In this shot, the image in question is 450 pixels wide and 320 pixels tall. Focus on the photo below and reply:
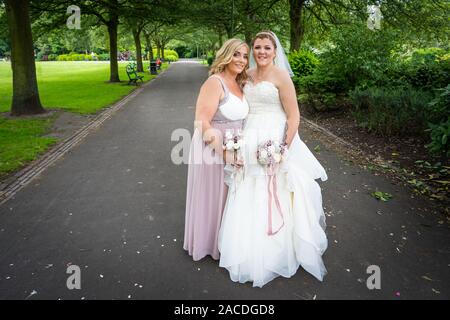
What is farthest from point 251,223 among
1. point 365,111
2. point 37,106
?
point 37,106

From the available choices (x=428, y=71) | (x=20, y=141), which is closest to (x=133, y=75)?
(x=20, y=141)

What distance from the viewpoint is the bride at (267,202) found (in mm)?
3297

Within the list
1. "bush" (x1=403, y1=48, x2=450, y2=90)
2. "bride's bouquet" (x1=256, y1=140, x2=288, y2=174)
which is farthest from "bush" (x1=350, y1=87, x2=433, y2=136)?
"bride's bouquet" (x1=256, y1=140, x2=288, y2=174)

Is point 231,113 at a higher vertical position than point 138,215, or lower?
higher

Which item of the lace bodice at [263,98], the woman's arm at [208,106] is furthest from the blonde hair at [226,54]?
the lace bodice at [263,98]

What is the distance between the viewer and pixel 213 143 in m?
3.25

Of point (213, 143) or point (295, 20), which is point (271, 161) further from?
point (295, 20)

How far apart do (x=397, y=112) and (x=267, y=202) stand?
6.15 meters

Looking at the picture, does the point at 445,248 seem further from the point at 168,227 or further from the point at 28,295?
the point at 28,295

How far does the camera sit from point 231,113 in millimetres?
3246

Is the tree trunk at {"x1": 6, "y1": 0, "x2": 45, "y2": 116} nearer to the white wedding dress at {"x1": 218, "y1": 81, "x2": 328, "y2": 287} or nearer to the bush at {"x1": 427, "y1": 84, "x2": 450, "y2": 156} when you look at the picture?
the white wedding dress at {"x1": 218, "y1": 81, "x2": 328, "y2": 287}

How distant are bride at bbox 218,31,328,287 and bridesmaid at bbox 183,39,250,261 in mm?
152
